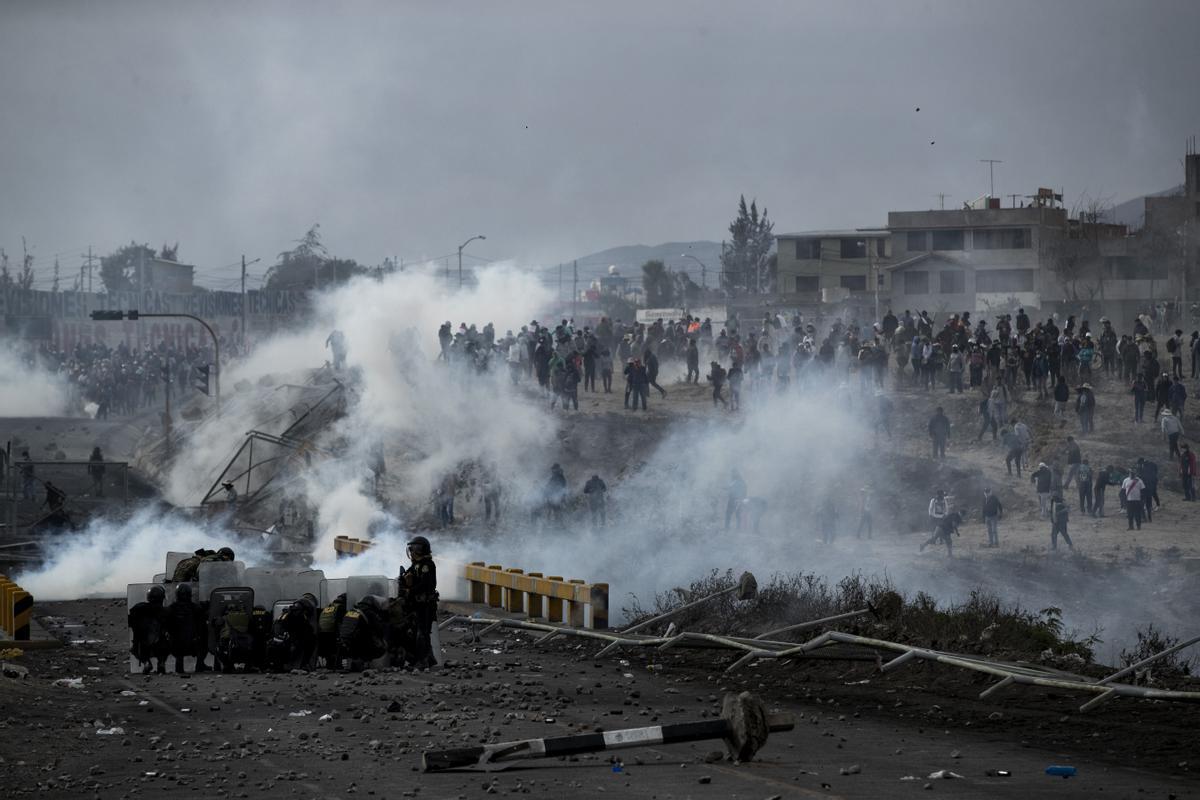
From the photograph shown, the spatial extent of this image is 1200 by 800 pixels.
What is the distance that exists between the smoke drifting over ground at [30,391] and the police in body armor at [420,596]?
175ft

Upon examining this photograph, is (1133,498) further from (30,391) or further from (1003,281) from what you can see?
(30,391)

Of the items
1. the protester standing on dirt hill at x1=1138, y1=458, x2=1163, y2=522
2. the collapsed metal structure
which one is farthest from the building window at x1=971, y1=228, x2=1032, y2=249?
the collapsed metal structure

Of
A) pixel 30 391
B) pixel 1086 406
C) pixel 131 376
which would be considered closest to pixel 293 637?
pixel 1086 406

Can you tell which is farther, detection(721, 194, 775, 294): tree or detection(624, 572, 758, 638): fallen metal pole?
detection(721, 194, 775, 294): tree

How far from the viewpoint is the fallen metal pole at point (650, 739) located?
991 cm

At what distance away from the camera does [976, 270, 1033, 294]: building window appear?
69125 millimetres

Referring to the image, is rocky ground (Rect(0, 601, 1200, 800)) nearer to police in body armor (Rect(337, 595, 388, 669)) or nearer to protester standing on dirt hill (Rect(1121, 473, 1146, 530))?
police in body armor (Rect(337, 595, 388, 669))

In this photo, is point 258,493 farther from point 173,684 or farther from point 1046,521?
point 173,684

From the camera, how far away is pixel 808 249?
7944 centimetres

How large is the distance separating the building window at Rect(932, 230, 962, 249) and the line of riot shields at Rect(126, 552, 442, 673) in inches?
2229

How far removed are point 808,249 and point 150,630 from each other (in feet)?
215

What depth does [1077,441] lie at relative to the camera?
35.6 metres

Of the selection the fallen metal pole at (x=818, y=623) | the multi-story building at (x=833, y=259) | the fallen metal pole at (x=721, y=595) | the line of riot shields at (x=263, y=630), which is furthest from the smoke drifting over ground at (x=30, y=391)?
the fallen metal pole at (x=818, y=623)

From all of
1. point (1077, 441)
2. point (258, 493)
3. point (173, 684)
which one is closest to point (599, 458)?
point (258, 493)
